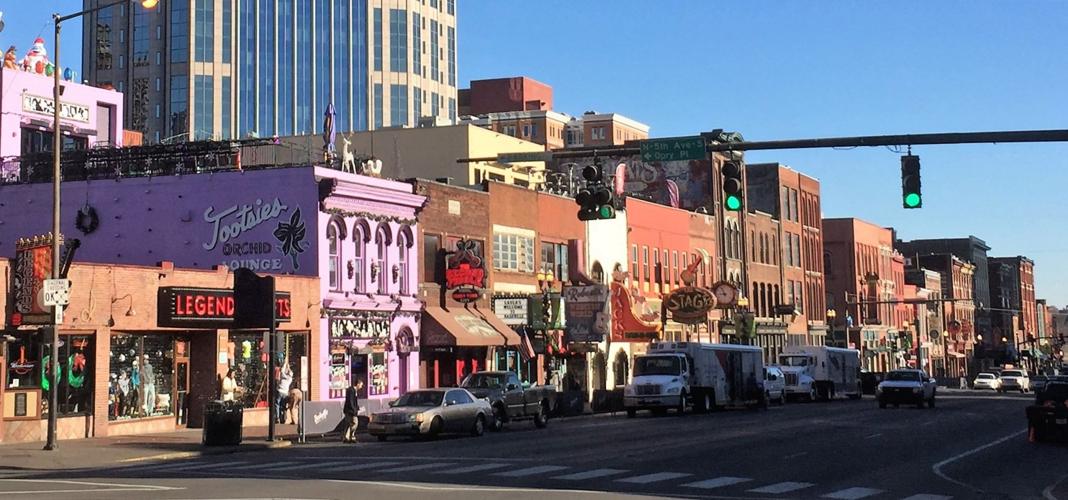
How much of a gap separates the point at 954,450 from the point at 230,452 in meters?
17.2

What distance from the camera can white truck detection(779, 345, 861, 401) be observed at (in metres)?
70.4

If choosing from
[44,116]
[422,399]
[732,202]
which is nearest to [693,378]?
[422,399]

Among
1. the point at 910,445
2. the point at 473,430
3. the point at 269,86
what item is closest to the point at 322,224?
the point at 473,430

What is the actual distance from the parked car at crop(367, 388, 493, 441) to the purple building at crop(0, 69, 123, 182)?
22303 mm

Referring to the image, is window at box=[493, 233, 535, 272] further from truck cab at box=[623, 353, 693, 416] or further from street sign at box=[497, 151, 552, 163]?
street sign at box=[497, 151, 552, 163]

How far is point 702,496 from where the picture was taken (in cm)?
1928

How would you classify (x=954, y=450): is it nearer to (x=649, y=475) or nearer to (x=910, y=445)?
(x=910, y=445)

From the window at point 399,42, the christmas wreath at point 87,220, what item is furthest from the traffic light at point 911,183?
the window at point 399,42

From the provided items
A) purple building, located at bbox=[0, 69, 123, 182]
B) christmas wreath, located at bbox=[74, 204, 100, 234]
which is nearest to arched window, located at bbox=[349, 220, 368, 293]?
christmas wreath, located at bbox=[74, 204, 100, 234]

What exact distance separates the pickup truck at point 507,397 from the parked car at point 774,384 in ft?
81.5

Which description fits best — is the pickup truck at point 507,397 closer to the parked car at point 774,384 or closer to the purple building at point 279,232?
the purple building at point 279,232

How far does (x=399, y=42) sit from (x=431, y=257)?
81603 millimetres

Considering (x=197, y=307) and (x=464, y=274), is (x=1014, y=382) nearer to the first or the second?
(x=464, y=274)

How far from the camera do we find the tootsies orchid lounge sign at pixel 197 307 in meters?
37.1
